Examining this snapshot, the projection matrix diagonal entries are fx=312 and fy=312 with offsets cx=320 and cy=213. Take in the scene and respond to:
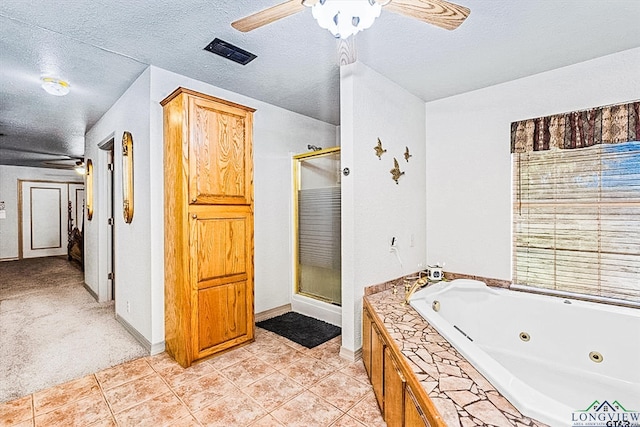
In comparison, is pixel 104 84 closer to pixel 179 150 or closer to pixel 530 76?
pixel 179 150

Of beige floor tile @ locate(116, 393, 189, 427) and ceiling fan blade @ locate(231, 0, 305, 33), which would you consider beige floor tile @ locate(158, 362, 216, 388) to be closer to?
beige floor tile @ locate(116, 393, 189, 427)

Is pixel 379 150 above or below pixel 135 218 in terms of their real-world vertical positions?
above

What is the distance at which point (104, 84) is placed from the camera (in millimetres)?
2980

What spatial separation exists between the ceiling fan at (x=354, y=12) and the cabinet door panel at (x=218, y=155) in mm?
1087

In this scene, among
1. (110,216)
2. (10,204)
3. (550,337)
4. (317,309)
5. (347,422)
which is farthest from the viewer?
(10,204)

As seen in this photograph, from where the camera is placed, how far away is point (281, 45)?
90.2 inches

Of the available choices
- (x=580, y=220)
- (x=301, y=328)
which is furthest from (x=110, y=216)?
(x=580, y=220)

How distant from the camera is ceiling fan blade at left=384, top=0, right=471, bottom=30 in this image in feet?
4.52

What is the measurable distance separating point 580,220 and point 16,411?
4192 millimetres

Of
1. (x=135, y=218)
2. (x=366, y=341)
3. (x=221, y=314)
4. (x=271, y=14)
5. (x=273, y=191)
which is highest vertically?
(x=271, y=14)

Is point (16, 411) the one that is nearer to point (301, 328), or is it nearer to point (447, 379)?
point (301, 328)

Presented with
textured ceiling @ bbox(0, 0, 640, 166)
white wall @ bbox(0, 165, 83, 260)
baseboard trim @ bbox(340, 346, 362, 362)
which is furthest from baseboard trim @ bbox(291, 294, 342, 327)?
white wall @ bbox(0, 165, 83, 260)

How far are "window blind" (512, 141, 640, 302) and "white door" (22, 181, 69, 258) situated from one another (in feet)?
32.2

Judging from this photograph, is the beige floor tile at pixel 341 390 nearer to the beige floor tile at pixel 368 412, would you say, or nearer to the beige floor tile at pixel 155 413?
the beige floor tile at pixel 368 412
